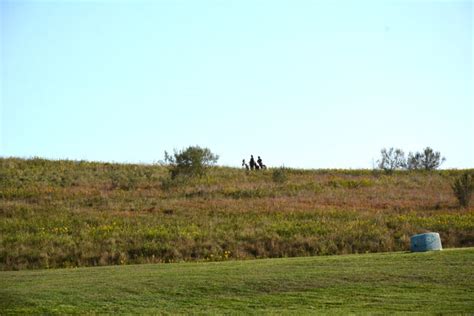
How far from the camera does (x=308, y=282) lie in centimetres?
2012

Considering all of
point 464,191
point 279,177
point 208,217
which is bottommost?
point 208,217

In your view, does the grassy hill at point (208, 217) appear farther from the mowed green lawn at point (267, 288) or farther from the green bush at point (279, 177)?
the mowed green lawn at point (267, 288)

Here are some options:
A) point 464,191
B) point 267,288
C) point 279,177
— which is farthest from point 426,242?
point 279,177

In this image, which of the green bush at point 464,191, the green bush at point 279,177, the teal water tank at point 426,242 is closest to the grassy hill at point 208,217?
the green bush at point 464,191

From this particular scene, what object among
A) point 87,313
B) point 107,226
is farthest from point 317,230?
point 87,313

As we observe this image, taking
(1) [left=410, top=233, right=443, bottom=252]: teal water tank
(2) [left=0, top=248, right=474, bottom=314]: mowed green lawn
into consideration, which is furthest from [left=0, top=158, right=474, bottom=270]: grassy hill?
(2) [left=0, top=248, right=474, bottom=314]: mowed green lawn

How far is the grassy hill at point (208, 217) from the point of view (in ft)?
107

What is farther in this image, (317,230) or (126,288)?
(317,230)

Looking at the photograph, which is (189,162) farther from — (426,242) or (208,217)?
(426,242)

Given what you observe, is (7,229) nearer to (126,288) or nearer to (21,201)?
(21,201)

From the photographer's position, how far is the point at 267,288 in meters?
19.6

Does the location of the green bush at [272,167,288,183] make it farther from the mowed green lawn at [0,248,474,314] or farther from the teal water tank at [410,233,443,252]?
the mowed green lawn at [0,248,474,314]

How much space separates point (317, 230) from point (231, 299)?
57.0 feet

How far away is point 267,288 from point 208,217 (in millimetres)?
20792
